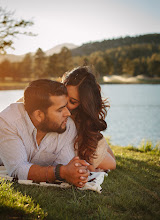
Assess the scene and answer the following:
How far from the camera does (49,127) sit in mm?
2793

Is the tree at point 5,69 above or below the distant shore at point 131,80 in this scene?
above

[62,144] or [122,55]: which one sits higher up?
[122,55]

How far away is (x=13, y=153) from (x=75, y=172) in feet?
2.26

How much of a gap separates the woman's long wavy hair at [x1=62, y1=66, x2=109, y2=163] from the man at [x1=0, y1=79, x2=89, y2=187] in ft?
0.65

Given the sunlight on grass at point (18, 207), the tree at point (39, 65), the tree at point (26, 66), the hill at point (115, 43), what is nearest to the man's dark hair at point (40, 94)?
the sunlight on grass at point (18, 207)

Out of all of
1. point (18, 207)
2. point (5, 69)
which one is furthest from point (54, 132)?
point (5, 69)

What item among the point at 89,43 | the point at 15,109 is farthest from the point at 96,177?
the point at 89,43

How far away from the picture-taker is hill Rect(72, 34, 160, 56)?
281 feet

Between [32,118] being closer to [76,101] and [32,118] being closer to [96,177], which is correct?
[76,101]

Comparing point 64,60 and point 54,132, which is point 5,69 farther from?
point 54,132

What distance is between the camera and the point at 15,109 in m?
2.78

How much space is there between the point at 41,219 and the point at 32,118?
131cm

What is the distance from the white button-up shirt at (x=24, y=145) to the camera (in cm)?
251

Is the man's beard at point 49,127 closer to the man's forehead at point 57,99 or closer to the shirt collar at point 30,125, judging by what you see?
the shirt collar at point 30,125
